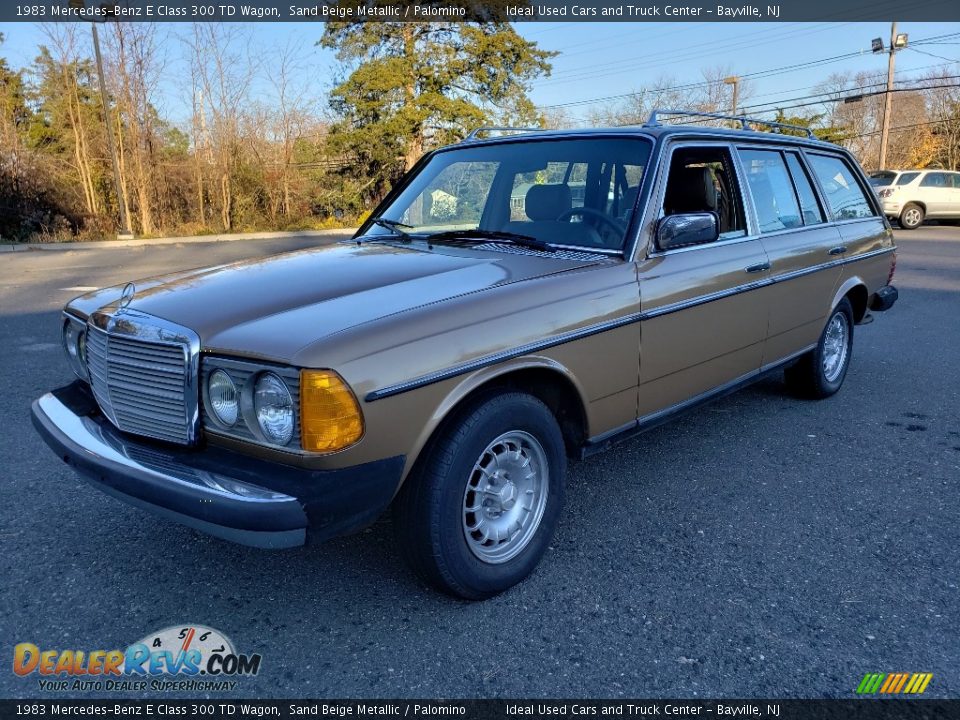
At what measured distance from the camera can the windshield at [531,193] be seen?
332cm

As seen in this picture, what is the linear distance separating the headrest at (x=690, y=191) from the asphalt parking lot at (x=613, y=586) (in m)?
1.44

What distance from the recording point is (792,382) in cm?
511

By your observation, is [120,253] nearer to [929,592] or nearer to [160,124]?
[160,124]

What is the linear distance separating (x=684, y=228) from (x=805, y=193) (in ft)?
6.53

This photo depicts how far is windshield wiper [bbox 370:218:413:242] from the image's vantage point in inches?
149

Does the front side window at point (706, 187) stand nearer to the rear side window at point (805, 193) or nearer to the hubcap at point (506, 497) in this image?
the rear side window at point (805, 193)

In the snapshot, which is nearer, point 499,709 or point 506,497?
point 499,709

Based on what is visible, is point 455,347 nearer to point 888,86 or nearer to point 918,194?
point 918,194

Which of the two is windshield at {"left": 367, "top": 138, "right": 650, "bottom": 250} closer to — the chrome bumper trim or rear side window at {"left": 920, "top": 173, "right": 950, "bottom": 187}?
the chrome bumper trim

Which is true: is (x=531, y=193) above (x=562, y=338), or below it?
above

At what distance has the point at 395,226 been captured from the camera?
3.89 metres

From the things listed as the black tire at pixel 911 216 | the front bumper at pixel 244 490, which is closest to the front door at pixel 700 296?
the front bumper at pixel 244 490

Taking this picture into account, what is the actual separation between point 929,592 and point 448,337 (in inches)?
83.0

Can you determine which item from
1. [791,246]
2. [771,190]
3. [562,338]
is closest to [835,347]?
[791,246]
